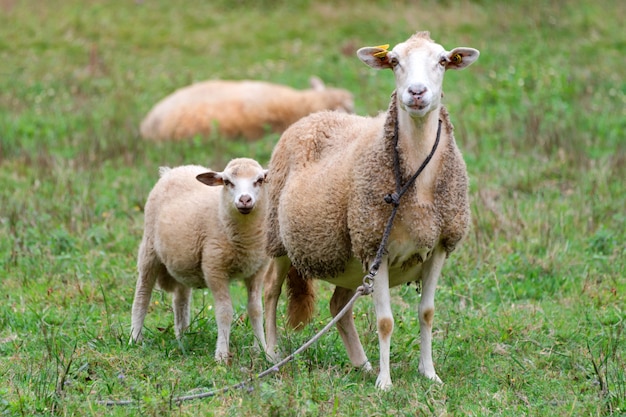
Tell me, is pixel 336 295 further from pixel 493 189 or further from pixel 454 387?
pixel 493 189

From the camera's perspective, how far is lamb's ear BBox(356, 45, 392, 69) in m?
5.86

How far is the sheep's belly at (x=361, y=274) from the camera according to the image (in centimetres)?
612

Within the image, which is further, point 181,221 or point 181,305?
point 181,305

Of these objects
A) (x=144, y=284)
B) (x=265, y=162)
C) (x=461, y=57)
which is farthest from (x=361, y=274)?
(x=265, y=162)

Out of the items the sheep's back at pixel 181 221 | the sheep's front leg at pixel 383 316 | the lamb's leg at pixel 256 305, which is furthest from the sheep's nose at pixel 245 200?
the sheep's front leg at pixel 383 316

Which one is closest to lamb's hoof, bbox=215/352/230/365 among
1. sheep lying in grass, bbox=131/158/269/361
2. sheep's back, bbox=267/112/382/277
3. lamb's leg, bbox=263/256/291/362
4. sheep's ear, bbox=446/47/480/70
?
Answer: sheep lying in grass, bbox=131/158/269/361

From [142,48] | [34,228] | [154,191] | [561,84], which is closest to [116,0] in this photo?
[142,48]

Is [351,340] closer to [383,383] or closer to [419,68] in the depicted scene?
[383,383]

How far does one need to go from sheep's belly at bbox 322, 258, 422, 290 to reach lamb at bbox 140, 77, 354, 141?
732cm

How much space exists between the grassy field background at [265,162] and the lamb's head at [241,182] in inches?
38.7

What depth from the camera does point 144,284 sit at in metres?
7.26

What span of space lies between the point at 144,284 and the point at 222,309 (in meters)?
0.86

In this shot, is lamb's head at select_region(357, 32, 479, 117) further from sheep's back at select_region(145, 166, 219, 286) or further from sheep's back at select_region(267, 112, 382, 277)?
sheep's back at select_region(145, 166, 219, 286)

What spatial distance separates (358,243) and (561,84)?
365 inches
